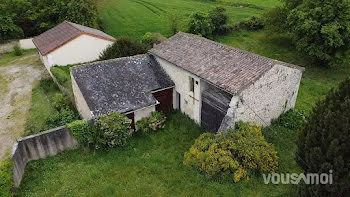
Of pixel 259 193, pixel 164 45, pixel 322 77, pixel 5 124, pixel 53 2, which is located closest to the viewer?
pixel 259 193

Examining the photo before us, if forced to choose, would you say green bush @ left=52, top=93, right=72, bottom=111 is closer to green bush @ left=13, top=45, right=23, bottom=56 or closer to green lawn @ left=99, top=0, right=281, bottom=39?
green bush @ left=13, top=45, right=23, bottom=56

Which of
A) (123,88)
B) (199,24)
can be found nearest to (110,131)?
(123,88)

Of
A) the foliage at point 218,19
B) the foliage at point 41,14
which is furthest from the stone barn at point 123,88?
the foliage at point 218,19

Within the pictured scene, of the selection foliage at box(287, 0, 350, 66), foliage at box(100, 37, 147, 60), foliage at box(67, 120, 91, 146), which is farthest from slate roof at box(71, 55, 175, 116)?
foliage at box(287, 0, 350, 66)

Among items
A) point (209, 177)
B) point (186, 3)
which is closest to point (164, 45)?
point (209, 177)

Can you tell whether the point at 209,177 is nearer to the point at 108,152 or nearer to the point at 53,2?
the point at 108,152

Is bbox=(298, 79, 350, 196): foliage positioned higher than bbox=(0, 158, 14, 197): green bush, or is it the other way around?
bbox=(298, 79, 350, 196): foliage

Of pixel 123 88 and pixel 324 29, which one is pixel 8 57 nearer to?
pixel 123 88

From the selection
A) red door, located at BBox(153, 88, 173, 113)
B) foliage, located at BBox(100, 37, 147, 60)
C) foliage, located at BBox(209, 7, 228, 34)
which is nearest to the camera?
red door, located at BBox(153, 88, 173, 113)
